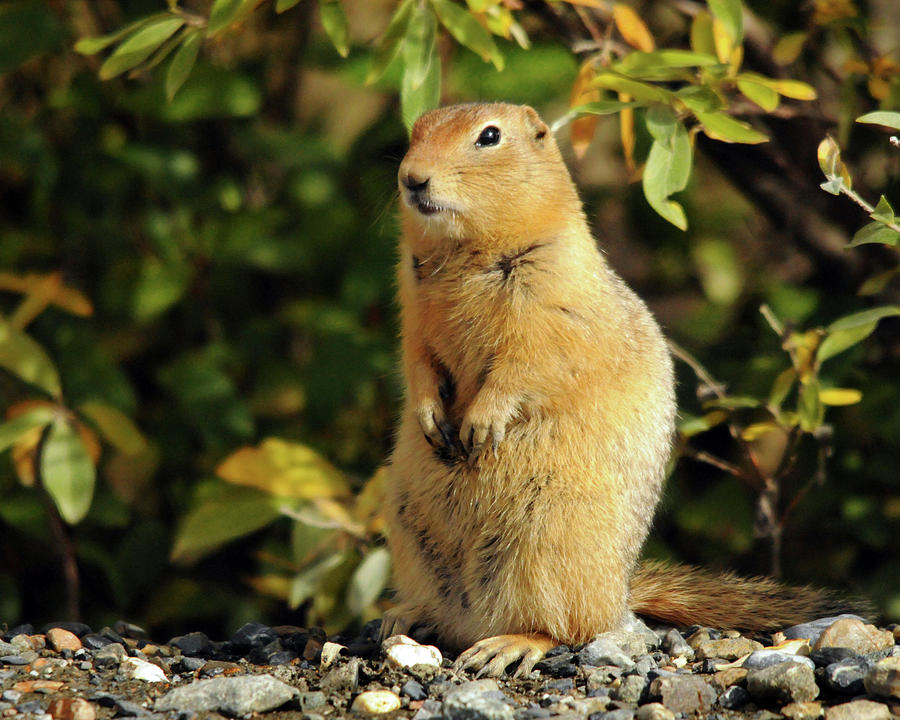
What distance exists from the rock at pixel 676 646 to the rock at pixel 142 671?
1.28 m

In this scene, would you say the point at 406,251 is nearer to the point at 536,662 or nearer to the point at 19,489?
the point at 536,662

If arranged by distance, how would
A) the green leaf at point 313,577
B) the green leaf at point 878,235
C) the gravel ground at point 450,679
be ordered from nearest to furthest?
the gravel ground at point 450,679 → the green leaf at point 878,235 → the green leaf at point 313,577

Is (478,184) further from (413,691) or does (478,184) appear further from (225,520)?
(225,520)

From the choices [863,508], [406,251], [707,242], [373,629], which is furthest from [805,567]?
[406,251]

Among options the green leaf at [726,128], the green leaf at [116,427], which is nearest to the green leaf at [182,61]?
the green leaf at [116,427]

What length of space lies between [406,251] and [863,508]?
2.27 meters

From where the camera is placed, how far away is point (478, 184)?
10.3ft

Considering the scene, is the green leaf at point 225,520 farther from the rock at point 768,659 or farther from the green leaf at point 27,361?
the rock at point 768,659

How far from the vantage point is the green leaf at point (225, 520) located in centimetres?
397

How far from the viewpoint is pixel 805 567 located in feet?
16.2

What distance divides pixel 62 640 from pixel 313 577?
1.17m

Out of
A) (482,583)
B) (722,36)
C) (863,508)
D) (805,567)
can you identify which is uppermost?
(722,36)

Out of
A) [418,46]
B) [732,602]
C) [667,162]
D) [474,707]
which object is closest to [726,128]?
[667,162]

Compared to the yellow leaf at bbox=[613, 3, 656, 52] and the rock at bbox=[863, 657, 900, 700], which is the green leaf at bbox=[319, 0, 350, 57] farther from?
the rock at bbox=[863, 657, 900, 700]
